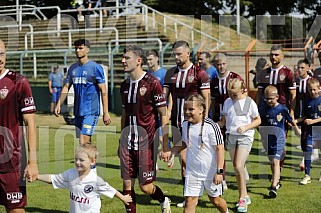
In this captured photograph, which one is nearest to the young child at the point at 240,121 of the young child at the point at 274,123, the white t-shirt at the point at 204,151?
the young child at the point at 274,123

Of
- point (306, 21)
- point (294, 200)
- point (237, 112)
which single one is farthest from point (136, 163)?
point (306, 21)

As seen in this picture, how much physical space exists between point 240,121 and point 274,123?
1144mm

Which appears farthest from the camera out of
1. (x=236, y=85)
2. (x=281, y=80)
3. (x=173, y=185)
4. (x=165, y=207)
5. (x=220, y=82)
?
(x=220, y=82)

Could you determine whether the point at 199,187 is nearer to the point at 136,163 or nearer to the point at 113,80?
the point at 136,163

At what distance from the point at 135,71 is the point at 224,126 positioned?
195cm

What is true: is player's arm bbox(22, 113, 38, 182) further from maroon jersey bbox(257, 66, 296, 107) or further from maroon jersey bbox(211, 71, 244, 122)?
maroon jersey bbox(257, 66, 296, 107)

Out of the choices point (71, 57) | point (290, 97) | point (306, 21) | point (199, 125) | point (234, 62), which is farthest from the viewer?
point (306, 21)

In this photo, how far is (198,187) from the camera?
6.05 m

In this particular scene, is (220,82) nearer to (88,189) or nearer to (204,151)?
(204,151)

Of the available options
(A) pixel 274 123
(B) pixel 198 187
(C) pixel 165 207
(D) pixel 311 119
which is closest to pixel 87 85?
(C) pixel 165 207

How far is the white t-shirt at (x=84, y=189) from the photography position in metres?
5.42

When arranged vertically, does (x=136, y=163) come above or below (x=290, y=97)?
below

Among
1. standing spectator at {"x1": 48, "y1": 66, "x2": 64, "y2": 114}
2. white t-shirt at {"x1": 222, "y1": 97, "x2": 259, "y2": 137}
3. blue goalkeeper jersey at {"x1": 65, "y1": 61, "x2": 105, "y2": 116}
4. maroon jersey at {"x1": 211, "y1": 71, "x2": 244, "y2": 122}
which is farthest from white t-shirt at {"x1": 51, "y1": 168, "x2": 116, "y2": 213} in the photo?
standing spectator at {"x1": 48, "y1": 66, "x2": 64, "y2": 114}

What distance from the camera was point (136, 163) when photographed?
6.62 m
